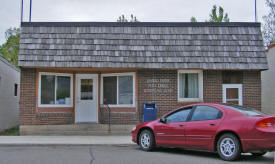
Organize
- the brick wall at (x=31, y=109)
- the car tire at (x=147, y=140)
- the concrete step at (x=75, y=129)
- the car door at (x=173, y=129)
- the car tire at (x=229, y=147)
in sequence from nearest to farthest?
the car tire at (x=229, y=147)
the car door at (x=173, y=129)
the car tire at (x=147, y=140)
the concrete step at (x=75, y=129)
the brick wall at (x=31, y=109)

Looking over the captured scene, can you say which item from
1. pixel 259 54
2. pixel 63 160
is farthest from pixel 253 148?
pixel 259 54

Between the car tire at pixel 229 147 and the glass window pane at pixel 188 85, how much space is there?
6.28 m

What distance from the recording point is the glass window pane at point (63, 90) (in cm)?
1491

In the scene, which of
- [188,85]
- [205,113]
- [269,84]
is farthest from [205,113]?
[269,84]

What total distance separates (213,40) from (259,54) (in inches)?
76.0

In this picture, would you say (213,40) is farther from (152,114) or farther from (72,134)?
(72,134)

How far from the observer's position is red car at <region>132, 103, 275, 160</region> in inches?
318

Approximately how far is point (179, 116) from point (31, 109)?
6.92m

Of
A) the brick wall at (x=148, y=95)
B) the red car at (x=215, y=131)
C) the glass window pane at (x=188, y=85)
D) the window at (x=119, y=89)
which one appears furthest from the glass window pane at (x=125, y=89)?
the red car at (x=215, y=131)

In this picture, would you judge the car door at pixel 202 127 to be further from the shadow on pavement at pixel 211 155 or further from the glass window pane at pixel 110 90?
the glass window pane at pixel 110 90

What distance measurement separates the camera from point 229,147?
842cm

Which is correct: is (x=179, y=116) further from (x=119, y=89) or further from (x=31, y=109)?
(x=31, y=109)

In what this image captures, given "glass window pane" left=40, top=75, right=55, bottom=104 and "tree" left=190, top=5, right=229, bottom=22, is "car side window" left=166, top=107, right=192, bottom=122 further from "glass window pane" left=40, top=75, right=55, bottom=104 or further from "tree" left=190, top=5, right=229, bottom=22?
"tree" left=190, top=5, right=229, bottom=22

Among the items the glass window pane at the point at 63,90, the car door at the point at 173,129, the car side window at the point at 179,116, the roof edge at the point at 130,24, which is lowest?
the car door at the point at 173,129
